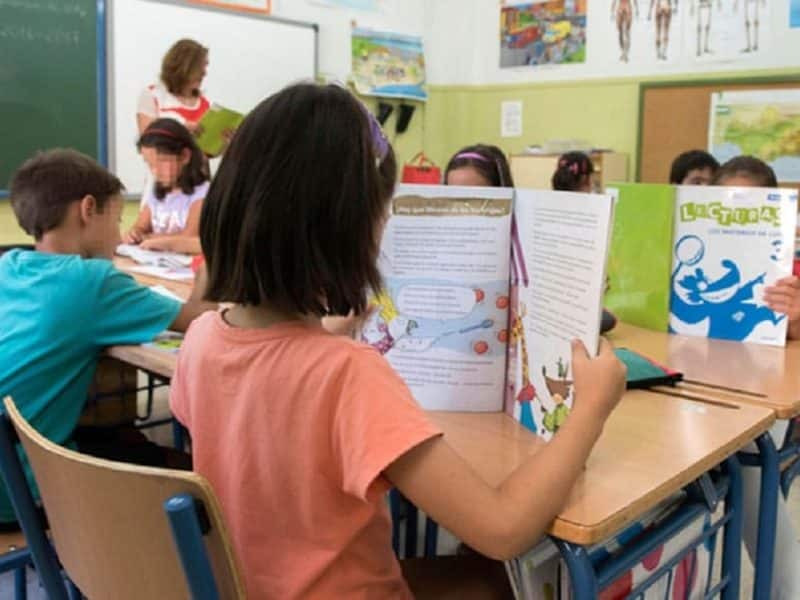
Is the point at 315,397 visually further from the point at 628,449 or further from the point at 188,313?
the point at 188,313

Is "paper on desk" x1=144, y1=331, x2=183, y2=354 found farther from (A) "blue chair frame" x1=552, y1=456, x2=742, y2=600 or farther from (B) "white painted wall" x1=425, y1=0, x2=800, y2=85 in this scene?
(B) "white painted wall" x1=425, y1=0, x2=800, y2=85

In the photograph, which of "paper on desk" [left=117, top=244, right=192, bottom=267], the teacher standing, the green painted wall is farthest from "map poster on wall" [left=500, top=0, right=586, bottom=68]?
"paper on desk" [left=117, top=244, right=192, bottom=267]

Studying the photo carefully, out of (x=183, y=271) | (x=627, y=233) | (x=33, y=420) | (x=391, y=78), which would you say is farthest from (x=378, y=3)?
(x=33, y=420)

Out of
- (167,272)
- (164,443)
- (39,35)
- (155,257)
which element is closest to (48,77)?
(39,35)

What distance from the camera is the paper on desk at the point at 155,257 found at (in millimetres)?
2580

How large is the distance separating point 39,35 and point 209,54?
89 cm

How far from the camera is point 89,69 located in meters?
3.95

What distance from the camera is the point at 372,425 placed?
2.79ft

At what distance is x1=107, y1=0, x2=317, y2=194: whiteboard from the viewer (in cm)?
407

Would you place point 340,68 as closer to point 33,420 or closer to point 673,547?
Result: point 33,420

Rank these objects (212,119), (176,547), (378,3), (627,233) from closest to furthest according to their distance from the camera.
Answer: (176,547) → (627,233) → (212,119) → (378,3)

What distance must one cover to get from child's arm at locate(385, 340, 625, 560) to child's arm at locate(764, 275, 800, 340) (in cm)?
93

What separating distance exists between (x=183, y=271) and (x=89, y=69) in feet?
6.40

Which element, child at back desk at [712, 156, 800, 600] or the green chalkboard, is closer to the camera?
child at back desk at [712, 156, 800, 600]
